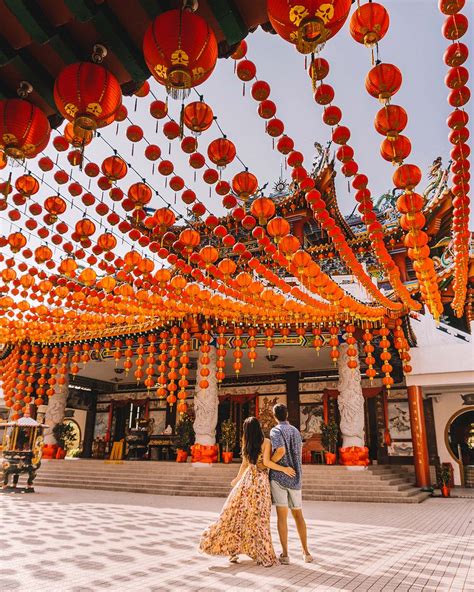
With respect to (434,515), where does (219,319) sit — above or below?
above

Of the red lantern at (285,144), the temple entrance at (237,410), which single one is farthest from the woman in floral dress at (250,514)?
the temple entrance at (237,410)

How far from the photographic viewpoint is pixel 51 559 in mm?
4223

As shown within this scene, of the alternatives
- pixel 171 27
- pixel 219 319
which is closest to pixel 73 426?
pixel 219 319

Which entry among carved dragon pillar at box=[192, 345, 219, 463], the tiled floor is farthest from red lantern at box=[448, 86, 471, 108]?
carved dragon pillar at box=[192, 345, 219, 463]

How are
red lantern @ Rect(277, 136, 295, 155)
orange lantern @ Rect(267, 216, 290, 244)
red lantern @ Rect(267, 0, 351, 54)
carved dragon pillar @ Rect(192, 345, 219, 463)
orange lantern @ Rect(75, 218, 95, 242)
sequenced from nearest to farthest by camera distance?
red lantern @ Rect(267, 0, 351, 54)
red lantern @ Rect(277, 136, 295, 155)
orange lantern @ Rect(75, 218, 95, 242)
orange lantern @ Rect(267, 216, 290, 244)
carved dragon pillar @ Rect(192, 345, 219, 463)

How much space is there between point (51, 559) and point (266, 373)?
45.2 ft

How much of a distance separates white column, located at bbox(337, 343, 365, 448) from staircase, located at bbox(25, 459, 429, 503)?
0.87 metres

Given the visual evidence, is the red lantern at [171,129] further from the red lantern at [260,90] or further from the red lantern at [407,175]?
the red lantern at [407,175]

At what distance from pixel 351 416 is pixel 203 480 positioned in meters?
4.53

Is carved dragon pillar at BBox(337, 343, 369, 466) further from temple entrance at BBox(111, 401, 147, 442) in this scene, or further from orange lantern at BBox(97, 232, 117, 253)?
temple entrance at BBox(111, 401, 147, 442)

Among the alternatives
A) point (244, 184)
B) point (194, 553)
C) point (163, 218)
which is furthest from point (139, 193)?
point (194, 553)

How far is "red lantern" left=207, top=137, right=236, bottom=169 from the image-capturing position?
15.4 feet

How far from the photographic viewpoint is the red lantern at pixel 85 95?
305 centimetres

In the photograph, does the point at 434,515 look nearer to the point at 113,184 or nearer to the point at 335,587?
the point at 335,587
